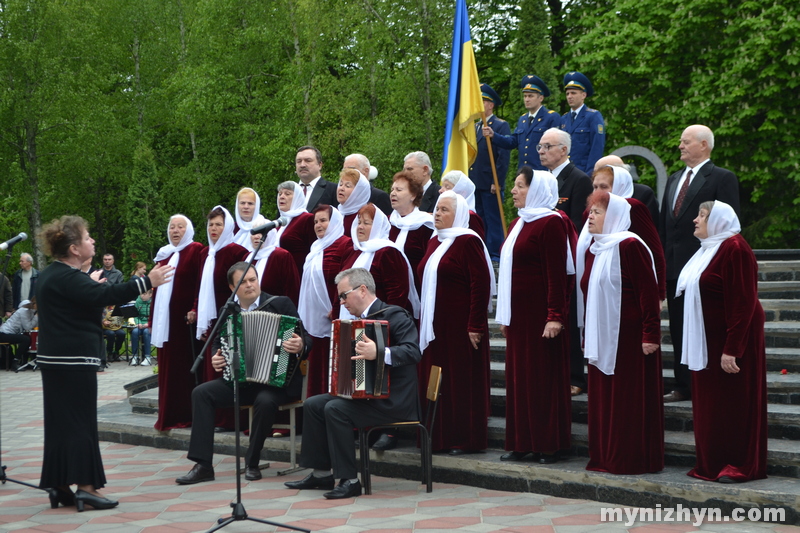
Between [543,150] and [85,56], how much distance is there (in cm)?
2548

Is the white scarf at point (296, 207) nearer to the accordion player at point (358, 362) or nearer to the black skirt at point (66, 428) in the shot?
the accordion player at point (358, 362)

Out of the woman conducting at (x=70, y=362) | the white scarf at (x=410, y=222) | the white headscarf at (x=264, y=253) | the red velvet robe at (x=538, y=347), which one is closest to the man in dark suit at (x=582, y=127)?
the white scarf at (x=410, y=222)

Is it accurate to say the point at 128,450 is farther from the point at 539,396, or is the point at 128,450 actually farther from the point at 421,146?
the point at 421,146

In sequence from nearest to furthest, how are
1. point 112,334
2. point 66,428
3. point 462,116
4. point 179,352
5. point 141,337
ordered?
1. point 66,428
2. point 179,352
3. point 462,116
4. point 141,337
5. point 112,334

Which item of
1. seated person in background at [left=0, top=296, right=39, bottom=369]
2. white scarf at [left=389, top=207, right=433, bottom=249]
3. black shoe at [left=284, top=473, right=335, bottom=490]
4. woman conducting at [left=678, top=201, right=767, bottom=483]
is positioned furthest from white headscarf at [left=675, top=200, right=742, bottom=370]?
seated person in background at [left=0, top=296, right=39, bottom=369]

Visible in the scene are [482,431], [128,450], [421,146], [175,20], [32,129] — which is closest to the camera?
[482,431]

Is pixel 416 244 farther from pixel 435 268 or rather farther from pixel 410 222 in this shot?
pixel 435 268

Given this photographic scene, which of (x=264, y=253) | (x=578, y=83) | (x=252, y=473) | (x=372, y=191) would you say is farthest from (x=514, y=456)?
(x=578, y=83)

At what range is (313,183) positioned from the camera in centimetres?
978

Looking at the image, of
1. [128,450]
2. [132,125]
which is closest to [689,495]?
[128,450]

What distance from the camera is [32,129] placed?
1139 inches

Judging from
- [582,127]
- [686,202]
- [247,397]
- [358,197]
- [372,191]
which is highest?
[582,127]

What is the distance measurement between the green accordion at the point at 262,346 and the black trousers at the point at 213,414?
210 mm

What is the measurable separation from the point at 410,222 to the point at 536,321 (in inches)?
67.0
